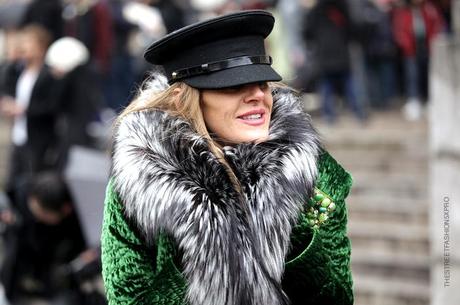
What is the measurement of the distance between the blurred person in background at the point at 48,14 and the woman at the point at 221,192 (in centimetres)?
835

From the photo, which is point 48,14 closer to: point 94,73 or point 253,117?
point 94,73

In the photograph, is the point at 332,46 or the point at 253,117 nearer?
the point at 253,117

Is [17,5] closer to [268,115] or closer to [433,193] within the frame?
[433,193]

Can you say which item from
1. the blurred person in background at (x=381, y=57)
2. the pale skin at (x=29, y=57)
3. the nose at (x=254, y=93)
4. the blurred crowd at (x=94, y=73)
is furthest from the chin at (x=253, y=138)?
the blurred person in background at (x=381, y=57)

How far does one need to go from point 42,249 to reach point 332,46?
15.4 ft

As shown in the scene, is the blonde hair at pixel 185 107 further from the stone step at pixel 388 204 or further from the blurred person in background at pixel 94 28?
the blurred person in background at pixel 94 28

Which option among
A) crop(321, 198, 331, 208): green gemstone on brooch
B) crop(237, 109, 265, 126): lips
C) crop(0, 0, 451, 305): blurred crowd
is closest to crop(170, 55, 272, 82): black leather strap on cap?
crop(237, 109, 265, 126): lips

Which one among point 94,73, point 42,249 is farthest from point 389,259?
point 94,73

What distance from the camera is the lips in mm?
3189

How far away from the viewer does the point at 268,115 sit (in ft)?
10.6

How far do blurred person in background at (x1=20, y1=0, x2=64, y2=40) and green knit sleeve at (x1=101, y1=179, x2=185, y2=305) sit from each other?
27.7 ft

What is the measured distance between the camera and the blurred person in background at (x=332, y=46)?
10.4 meters

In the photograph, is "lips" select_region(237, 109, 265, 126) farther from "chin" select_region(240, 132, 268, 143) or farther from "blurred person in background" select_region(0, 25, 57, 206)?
"blurred person in background" select_region(0, 25, 57, 206)

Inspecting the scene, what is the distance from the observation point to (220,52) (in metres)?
3.22
